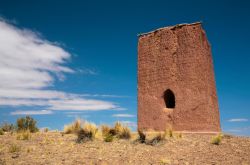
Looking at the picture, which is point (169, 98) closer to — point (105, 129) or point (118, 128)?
point (118, 128)

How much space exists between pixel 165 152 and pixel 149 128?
633 cm

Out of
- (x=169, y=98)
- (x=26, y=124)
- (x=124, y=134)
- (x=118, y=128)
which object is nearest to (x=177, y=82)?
(x=169, y=98)

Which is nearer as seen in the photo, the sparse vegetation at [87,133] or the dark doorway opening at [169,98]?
the sparse vegetation at [87,133]

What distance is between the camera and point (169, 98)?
685 inches

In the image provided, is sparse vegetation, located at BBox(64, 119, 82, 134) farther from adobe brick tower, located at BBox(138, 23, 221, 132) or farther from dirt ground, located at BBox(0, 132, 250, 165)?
adobe brick tower, located at BBox(138, 23, 221, 132)

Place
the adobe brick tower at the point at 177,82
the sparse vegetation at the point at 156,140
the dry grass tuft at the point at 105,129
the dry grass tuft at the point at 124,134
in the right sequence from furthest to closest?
the adobe brick tower at the point at 177,82 < the dry grass tuft at the point at 105,129 < the dry grass tuft at the point at 124,134 < the sparse vegetation at the point at 156,140

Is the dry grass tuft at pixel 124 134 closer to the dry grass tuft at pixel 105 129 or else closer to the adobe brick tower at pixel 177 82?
the dry grass tuft at pixel 105 129

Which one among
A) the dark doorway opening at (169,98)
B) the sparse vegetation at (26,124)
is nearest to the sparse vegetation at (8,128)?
the sparse vegetation at (26,124)

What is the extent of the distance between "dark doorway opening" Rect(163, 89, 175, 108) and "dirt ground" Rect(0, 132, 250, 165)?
4476 mm

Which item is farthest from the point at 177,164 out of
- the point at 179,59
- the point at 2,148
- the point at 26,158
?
the point at 179,59

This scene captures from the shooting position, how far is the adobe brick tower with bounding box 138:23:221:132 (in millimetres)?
15875

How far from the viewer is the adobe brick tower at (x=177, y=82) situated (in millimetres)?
15875

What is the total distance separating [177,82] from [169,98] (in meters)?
1.33

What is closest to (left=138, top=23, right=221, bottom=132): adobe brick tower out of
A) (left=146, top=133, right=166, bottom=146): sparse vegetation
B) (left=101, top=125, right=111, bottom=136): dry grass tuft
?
(left=146, top=133, right=166, bottom=146): sparse vegetation
